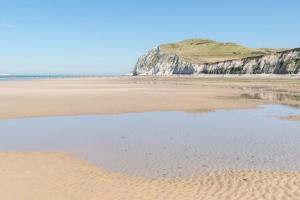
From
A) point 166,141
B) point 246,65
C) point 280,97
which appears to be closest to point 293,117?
point 166,141

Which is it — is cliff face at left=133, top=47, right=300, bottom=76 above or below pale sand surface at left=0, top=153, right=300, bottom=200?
above

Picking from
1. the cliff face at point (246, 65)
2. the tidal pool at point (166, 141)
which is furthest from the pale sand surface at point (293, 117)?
the cliff face at point (246, 65)

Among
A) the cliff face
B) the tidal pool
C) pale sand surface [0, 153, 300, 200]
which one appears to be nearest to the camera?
pale sand surface [0, 153, 300, 200]

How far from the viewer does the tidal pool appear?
11312 mm

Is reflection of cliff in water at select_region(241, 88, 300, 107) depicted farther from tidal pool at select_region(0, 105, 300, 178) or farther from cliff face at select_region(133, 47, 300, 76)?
Answer: cliff face at select_region(133, 47, 300, 76)

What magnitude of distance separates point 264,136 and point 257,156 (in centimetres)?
393

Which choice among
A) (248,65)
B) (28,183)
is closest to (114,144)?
(28,183)

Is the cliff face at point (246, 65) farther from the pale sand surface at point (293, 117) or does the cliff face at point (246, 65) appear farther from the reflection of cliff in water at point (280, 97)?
the pale sand surface at point (293, 117)

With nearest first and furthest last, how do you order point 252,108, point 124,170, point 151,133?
point 124,170, point 151,133, point 252,108

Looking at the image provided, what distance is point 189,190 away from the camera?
28.5 ft

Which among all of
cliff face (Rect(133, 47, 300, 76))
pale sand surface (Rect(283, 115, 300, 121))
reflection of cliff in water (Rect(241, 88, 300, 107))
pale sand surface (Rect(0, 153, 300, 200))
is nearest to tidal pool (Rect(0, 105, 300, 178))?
pale sand surface (Rect(0, 153, 300, 200))

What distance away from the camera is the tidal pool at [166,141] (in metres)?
11.3

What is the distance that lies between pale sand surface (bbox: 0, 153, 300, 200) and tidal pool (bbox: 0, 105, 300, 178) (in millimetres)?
784

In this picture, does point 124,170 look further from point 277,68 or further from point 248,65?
point 248,65
